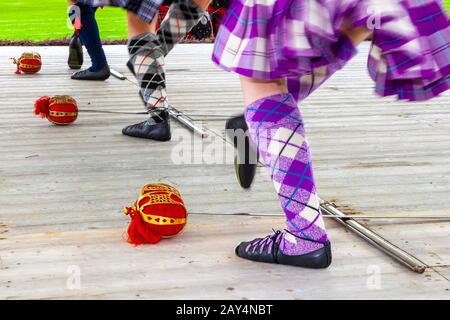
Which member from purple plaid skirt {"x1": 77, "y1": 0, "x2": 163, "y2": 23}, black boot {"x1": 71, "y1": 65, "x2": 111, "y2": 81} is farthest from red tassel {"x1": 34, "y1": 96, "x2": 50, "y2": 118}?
black boot {"x1": 71, "y1": 65, "x2": 111, "y2": 81}

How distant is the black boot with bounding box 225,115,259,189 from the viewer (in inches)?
71.0

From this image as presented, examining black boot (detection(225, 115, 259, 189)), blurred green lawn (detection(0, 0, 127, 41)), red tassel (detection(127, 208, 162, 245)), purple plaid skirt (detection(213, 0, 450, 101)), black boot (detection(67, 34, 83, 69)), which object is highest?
purple plaid skirt (detection(213, 0, 450, 101))

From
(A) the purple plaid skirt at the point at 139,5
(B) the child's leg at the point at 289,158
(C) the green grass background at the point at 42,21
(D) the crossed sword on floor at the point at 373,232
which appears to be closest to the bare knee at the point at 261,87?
(B) the child's leg at the point at 289,158

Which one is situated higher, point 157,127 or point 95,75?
point 157,127

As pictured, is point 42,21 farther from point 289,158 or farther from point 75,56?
point 289,158

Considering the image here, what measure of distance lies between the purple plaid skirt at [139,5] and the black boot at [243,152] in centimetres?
92

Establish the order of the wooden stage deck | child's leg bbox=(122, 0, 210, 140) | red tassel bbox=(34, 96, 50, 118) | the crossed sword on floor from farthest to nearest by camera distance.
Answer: red tassel bbox=(34, 96, 50, 118) → child's leg bbox=(122, 0, 210, 140) → the crossed sword on floor → the wooden stage deck

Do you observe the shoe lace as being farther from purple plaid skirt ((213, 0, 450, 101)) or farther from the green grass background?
the green grass background

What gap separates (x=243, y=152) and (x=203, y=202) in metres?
0.41

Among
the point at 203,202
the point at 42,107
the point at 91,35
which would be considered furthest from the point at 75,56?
the point at 203,202

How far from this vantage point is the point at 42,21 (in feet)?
35.9

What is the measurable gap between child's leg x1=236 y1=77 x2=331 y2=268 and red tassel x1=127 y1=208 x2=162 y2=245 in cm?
34

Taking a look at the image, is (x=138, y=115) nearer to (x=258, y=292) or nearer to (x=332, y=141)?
(x=332, y=141)

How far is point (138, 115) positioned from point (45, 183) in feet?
3.80
